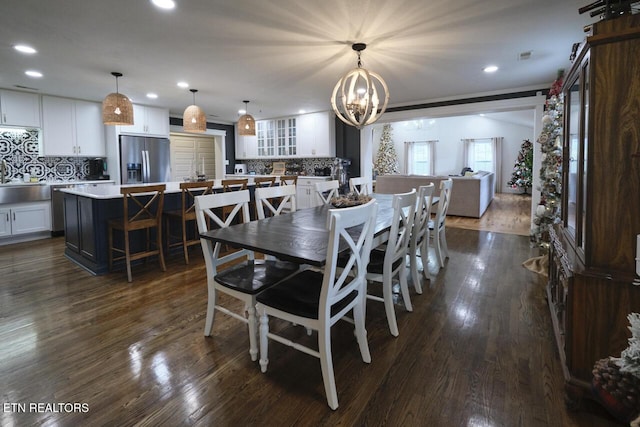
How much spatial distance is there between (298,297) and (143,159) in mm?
5774

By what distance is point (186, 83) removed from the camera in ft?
15.7

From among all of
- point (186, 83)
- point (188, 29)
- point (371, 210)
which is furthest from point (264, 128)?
point (371, 210)

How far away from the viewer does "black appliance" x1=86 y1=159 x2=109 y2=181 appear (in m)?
6.07

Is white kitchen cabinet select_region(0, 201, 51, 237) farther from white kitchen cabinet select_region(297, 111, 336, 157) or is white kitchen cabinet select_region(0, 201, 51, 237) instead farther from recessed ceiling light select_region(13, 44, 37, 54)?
white kitchen cabinet select_region(297, 111, 336, 157)

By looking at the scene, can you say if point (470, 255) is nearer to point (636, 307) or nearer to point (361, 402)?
point (636, 307)

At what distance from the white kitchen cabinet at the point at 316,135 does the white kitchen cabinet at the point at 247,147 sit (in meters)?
1.50

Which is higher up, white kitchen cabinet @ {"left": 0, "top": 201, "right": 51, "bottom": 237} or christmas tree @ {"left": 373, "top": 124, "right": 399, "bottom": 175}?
christmas tree @ {"left": 373, "top": 124, "right": 399, "bottom": 175}

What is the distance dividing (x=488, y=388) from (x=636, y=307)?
771mm

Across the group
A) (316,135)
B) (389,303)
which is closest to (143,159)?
(316,135)

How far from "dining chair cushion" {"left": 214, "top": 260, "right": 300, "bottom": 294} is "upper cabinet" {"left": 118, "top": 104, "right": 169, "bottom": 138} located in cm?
515

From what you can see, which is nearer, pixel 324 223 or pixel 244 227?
pixel 244 227

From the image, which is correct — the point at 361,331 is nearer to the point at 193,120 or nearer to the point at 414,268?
the point at 414,268

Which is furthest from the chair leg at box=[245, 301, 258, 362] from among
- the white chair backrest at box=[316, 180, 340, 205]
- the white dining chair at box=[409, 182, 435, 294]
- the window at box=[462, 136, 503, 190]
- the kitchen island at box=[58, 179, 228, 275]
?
the window at box=[462, 136, 503, 190]

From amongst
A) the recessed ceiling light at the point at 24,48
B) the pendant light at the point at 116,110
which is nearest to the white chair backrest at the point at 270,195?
the pendant light at the point at 116,110
